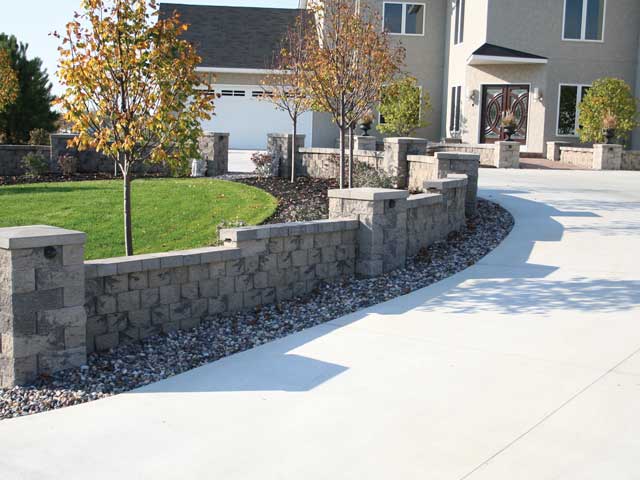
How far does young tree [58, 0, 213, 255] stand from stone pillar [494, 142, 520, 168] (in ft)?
52.3

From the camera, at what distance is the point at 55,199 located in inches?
594

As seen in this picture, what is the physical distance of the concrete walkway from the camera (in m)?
4.66

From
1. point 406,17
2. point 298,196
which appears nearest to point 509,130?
point 406,17

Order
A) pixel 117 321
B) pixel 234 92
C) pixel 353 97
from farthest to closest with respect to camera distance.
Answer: pixel 234 92
pixel 353 97
pixel 117 321

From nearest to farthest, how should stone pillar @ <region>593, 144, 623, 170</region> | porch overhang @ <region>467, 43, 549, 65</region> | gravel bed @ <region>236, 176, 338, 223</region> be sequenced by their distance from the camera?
1. gravel bed @ <region>236, 176, 338, 223</region>
2. stone pillar @ <region>593, 144, 623, 170</region>
3. porch overhang @ <region>467, 43, 549, 65</region>

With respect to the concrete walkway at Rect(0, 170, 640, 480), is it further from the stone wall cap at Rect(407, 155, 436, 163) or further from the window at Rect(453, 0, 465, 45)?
the window at Rect(453, 0, 465, 45)

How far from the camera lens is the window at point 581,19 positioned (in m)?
26.6

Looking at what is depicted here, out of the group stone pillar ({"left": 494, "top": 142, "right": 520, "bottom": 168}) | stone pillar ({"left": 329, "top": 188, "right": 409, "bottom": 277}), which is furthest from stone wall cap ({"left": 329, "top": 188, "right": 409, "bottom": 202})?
stone pillar ({"left": 494, "top": 142, "right": 520, "bottom": 168})

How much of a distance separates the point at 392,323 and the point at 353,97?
7.68 metres

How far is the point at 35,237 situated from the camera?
19.5 feet

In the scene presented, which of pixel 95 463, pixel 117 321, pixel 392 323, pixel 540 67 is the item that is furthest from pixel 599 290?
pixel 540 67

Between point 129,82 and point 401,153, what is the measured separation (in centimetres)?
822

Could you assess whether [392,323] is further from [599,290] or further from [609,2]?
[609,2]

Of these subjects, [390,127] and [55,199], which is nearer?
[55,199]
